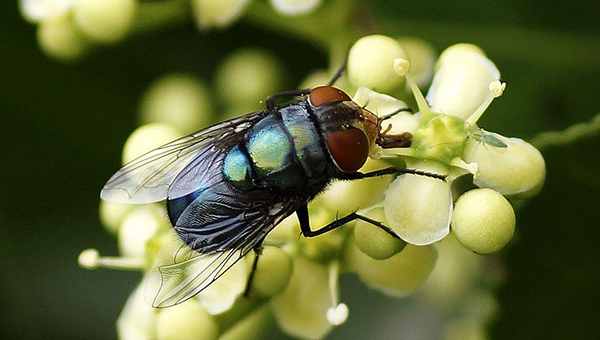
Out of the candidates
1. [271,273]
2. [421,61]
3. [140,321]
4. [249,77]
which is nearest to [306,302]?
[271,273]

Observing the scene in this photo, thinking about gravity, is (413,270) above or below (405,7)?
below

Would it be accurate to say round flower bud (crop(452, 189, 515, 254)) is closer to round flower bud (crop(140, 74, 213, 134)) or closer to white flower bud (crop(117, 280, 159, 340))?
white flower bud (crop(117, 280, 159, 340))

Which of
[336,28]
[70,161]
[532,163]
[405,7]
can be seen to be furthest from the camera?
[70,161]

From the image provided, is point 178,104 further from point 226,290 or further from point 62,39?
point 226,290

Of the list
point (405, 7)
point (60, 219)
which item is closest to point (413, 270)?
point (405, 7)

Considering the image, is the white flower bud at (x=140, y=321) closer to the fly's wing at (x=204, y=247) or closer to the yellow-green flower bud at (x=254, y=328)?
the fly's wing at (x=204, y=247)

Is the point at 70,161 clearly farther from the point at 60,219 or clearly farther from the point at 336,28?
the point at 336,28
